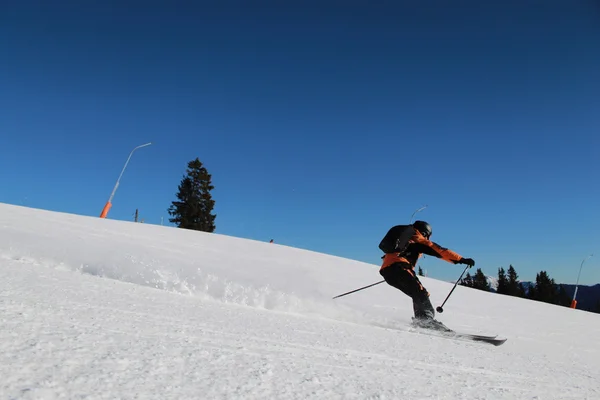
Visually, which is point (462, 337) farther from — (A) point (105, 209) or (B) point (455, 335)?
(A) point (105, 209)

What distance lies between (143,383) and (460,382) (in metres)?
1.74

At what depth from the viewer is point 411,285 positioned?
5750mm

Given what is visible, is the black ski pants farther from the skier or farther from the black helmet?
the black helmet

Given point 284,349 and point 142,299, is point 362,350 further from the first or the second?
point 142,299

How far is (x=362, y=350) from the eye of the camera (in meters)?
2.60

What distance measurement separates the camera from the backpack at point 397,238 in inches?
236

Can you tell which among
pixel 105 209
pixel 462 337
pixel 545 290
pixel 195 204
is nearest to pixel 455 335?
pixel 462 337

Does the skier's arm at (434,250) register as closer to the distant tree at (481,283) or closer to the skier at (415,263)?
the skier at (415,263)

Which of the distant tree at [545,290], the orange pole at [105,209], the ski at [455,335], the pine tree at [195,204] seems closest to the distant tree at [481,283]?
the distant tree at [545,290]

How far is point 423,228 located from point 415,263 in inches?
24.7

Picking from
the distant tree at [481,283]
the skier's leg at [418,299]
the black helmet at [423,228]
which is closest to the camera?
the skier's leg at [418,299]

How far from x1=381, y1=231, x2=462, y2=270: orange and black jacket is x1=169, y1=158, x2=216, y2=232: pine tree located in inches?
1471

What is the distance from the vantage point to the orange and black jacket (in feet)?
19.5

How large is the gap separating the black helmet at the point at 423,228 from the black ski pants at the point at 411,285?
2.47 feet
